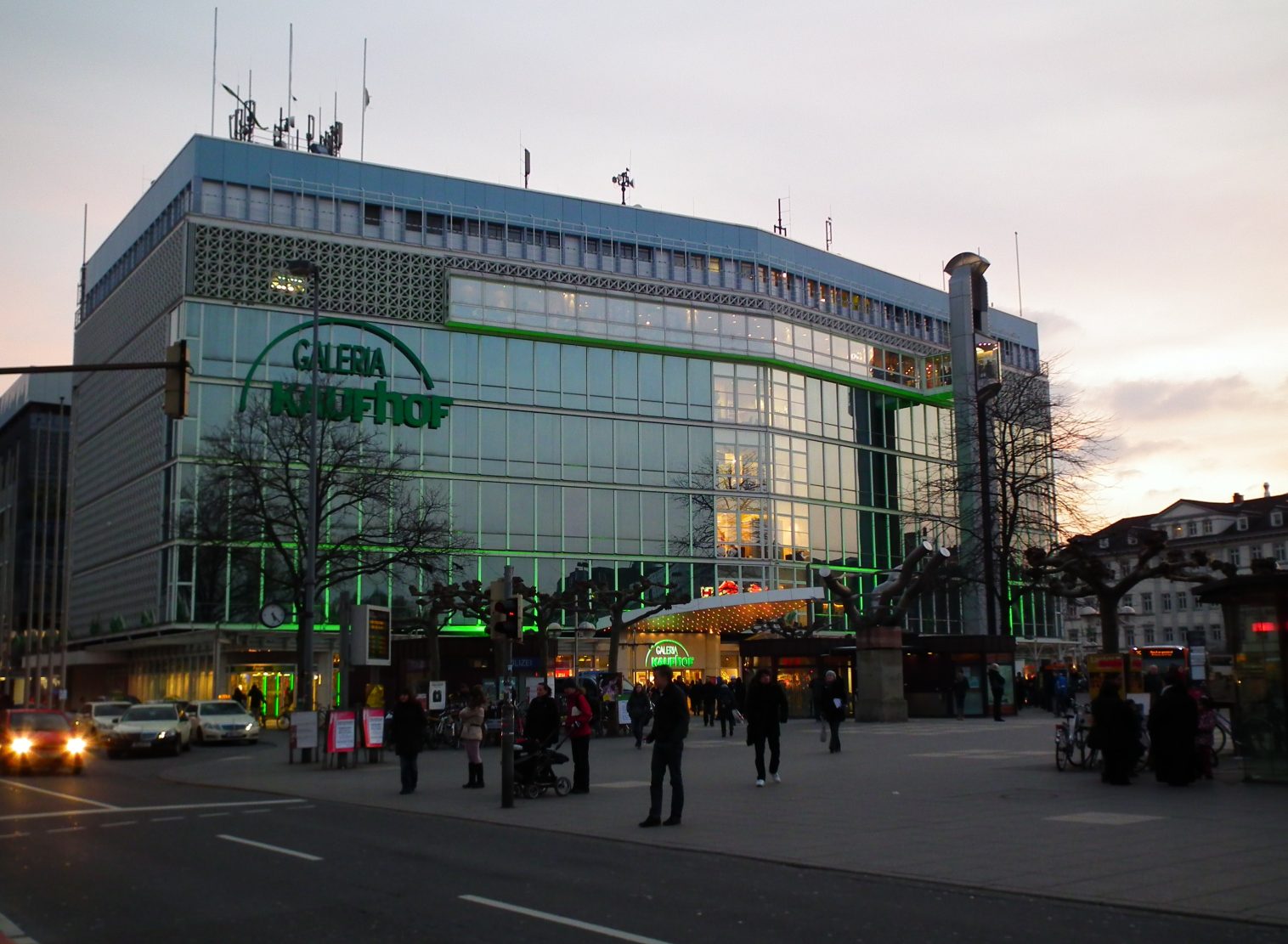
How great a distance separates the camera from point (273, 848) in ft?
45.3

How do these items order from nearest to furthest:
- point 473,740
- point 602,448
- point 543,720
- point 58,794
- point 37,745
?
1. point 543,720
2. point 473,740
3. point 58,794
4. point 37,745
5. point 602,448

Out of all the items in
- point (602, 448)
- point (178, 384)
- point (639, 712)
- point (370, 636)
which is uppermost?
point (602, 448)

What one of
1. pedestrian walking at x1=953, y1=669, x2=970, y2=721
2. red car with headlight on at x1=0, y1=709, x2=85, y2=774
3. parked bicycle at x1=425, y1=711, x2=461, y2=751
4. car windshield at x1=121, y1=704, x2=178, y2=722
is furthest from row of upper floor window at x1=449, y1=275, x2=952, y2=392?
red car with headlight on at x1=0, y1=709, x2=85, y2=774

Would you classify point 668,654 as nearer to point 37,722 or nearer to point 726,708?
point 726,708

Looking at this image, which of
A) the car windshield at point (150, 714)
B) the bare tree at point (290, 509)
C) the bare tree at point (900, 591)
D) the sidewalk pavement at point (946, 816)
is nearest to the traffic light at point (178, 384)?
the sidewalk pavement at point (946, 816)

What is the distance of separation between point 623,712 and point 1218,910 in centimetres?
3089

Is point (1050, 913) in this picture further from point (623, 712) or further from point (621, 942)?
point (623, 712)

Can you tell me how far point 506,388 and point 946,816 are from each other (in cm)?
4651

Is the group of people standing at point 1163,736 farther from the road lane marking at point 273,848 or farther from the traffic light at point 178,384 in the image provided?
the traffic light at point 178,384

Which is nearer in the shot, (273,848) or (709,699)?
(273,848)

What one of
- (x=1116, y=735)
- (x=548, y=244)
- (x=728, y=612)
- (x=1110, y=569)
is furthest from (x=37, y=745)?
(x=548, y=244)

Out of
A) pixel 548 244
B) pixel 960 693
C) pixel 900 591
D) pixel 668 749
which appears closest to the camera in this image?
pixel 668 749

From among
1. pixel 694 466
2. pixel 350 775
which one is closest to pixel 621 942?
pixel 350 775

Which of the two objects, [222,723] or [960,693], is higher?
[960,693]
